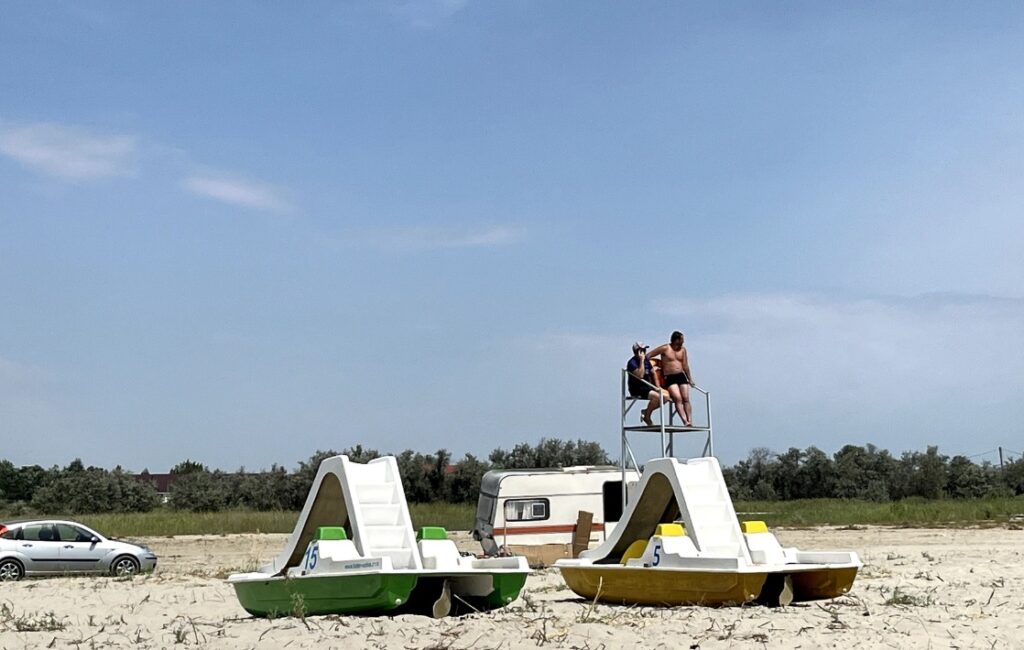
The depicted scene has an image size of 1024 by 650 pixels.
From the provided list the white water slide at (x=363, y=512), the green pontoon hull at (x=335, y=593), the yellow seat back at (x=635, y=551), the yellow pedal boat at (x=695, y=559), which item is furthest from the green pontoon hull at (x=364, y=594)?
the yellow seat back at (x=635, y=551)

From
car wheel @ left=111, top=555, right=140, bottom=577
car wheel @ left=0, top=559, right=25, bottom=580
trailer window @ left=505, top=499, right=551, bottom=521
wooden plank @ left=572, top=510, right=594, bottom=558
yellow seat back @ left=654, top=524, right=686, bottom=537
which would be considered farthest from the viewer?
trailer window @ left=505, top=499, right=551, bottom=521

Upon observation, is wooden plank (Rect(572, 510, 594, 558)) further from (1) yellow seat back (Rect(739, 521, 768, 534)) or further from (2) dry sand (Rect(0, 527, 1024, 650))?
(1) yellow seat back (Rect(739, 521, 768, 534))

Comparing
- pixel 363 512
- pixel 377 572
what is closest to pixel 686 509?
pixel 363 512

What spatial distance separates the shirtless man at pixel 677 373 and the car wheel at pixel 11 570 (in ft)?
42.4

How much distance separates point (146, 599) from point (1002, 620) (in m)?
10.9

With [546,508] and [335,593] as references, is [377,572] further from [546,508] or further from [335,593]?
[546,508]

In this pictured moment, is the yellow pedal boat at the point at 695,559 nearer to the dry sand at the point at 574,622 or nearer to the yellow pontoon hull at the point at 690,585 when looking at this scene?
the yellow pontoon hull at the point at 690,585

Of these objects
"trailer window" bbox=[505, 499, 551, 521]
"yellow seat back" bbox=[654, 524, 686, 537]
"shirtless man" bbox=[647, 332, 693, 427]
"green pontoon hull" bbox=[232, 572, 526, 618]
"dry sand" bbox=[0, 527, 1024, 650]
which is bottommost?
"dry sand" bbox=[0, 527, 1024, 650]

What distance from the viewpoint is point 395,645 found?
33.5ft

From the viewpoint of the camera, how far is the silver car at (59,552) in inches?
871

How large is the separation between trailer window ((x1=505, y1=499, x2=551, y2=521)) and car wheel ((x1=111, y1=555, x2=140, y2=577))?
25.1ft

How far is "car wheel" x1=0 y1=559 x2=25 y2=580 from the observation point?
21.9m

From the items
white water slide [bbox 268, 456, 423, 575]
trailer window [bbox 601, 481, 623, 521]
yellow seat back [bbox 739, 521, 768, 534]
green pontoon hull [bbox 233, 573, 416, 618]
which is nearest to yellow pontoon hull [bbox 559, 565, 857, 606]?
yellow seat back [bbox 739, 521, 768, 534]

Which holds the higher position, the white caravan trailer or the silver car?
the white caravan trailer
